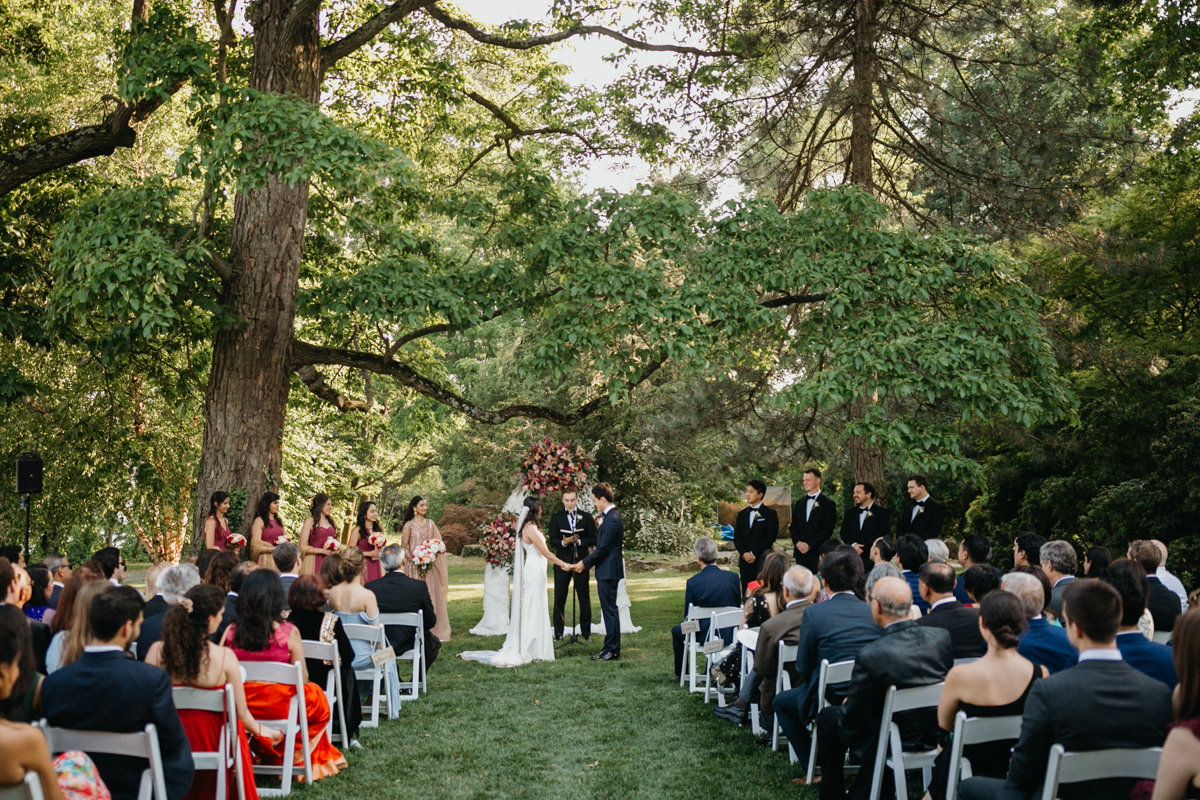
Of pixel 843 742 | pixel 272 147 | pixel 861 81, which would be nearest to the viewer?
pixel 843 742

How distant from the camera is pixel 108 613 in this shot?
390cm

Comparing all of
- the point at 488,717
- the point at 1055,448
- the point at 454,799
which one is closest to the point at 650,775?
the point at 454,799

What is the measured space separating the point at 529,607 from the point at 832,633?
5471 millimetres

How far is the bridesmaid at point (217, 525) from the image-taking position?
9516mm

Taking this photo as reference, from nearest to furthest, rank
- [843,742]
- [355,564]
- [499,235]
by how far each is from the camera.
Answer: [843,742] → [355,564] → [499,235]

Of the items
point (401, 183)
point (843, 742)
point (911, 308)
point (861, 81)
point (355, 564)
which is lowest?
point (843, 742)

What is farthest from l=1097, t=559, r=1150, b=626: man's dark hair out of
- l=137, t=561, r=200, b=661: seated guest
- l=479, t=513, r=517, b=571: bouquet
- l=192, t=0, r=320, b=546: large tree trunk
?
l=192, t=0, r=320, b=546: large tree trunk

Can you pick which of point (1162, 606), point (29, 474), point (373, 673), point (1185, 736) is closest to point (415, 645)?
point (373, 673)

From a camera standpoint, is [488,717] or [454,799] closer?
[454,799]

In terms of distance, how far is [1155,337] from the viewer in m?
15.4

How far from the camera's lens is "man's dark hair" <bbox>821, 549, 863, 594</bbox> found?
229 inches

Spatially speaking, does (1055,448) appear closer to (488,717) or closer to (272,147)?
(488,717)

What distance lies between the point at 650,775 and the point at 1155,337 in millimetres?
13153

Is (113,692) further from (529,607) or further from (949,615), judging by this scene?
(529,607)
